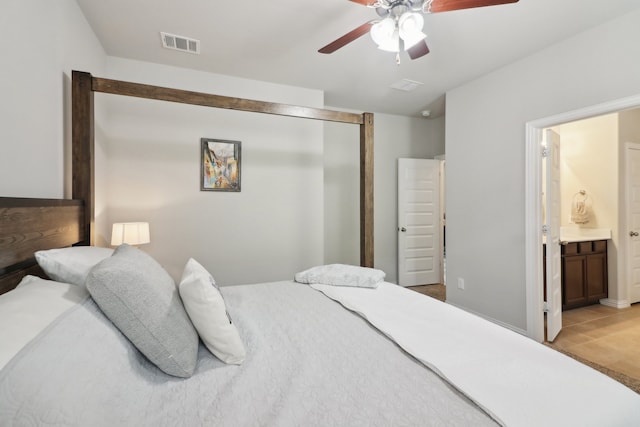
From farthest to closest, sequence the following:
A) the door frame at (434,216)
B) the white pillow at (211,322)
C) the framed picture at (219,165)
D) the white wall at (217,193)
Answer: the door frame at (434,216) < the framed picture at (219,165) < the white wall at (217,193) < the white pillow at (211,322)

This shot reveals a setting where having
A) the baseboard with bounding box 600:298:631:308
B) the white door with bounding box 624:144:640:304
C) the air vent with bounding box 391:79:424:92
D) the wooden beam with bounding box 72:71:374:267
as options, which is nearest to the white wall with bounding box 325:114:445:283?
the air vent with bounding box 391:79:424:92

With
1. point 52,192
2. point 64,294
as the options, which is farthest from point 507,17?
point 52,192

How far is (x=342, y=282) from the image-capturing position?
196cm

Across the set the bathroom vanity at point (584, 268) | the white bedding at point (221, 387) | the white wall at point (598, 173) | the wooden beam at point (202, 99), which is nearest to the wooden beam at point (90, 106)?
the wooden beam at point (202, 99)

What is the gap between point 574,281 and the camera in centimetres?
364

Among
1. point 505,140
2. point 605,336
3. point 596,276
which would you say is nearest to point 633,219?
point 596,276

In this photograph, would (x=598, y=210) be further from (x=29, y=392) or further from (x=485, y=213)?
(x=29, y=392)

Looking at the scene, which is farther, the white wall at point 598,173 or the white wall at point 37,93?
the white wall at point 598,173

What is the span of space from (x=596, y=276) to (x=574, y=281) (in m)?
0.46

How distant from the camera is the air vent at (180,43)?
2.56 meters

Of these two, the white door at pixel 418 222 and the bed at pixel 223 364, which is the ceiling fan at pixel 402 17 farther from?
the white door at pixel 418 222

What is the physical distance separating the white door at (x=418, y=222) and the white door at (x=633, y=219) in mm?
2313

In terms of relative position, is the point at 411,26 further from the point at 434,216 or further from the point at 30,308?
the point at 434,216

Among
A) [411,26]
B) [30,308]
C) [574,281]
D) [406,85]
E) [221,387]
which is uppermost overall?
[406,85]
